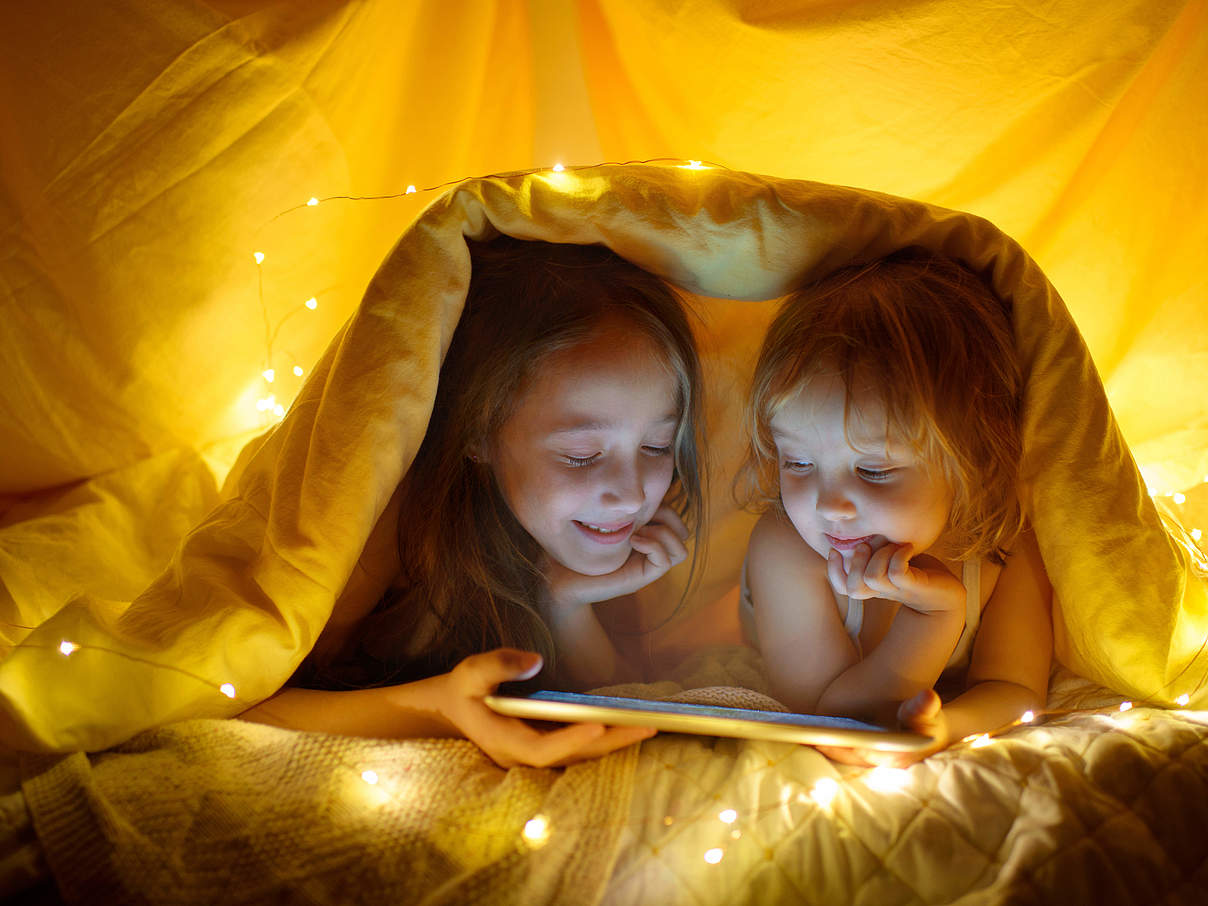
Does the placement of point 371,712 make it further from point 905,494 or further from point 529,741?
point 905,494

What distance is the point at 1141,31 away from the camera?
3.62ft

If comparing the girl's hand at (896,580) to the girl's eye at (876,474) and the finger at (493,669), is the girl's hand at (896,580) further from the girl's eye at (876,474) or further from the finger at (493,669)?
the finger at (493,669)

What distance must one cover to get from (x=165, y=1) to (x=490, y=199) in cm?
50

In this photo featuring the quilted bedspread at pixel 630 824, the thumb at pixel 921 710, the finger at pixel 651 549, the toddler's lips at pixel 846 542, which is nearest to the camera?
the quilted bedspread at pixel 630 824

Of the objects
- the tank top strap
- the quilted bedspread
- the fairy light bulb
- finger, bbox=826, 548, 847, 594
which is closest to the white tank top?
the tank top strap

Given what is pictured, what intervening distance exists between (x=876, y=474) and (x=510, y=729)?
0.44 metres

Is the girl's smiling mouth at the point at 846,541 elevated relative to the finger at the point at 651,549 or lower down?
elevated

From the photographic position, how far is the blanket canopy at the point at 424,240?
92 cm

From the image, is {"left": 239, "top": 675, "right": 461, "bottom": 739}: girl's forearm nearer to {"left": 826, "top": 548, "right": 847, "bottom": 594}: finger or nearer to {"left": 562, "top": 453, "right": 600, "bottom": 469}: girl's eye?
{"left": 562, "top": 453, "right": 600, "bottom": 469}: girl's eye

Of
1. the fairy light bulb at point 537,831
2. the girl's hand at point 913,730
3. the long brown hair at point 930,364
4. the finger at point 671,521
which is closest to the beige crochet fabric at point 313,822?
the fairy light bulb at point 537,831

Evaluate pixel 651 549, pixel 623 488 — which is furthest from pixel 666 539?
pixel 623 488

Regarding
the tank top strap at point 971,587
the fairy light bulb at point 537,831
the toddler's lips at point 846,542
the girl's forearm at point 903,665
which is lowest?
the fairy light bulb at point 537,831

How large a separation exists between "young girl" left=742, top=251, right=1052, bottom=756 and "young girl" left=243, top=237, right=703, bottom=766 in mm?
145

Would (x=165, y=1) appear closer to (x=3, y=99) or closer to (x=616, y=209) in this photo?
(x=3, y=99)
